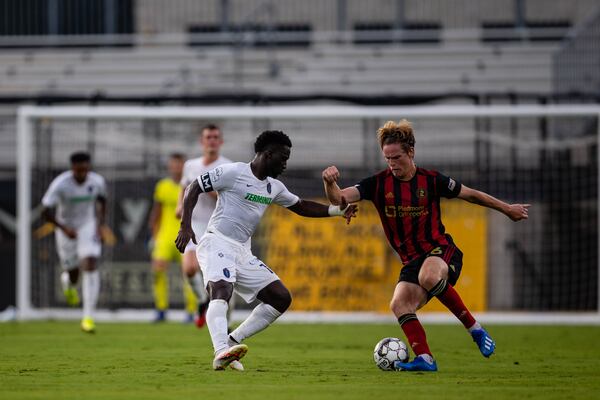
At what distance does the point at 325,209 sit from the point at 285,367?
4.20 feet

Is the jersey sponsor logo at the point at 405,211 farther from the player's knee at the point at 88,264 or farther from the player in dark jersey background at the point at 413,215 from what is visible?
the player's knee at the point at 88,264

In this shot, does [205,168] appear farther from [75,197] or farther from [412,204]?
[412,204]

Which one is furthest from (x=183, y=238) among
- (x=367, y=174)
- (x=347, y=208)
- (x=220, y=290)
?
(x=367, y=174)

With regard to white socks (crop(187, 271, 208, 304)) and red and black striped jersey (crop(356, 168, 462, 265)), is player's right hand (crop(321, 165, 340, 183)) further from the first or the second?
white socks (crop(187, 271, 208, 304))

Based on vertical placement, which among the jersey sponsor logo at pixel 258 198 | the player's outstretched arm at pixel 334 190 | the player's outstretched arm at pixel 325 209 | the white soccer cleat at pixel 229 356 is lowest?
the white soccer cleat at pixel 229 356

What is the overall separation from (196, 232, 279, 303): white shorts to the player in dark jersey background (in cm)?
81

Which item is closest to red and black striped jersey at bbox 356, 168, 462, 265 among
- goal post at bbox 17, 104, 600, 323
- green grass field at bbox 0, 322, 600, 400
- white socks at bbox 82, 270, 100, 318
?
green grass field at bbox 0, 322, 600, 400

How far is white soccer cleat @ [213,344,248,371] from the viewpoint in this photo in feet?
26.8

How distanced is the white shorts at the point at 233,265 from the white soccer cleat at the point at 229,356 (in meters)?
0.72

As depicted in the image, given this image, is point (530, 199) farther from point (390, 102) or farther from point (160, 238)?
point (160, 238)

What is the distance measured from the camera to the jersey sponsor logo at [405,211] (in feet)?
29.3

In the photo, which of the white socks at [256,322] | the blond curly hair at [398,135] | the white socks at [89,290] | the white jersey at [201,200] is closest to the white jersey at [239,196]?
the white socks at [256,322]

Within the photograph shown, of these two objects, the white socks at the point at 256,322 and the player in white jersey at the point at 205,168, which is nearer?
the white socks at the point at 256,322

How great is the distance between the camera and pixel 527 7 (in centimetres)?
2334
